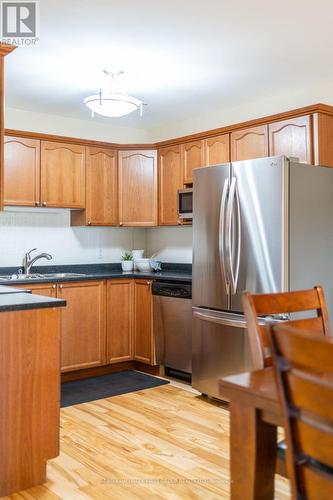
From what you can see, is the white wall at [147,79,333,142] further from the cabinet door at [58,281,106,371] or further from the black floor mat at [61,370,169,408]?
the black floor mat at [61,370,169,408]

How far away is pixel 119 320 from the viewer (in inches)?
183

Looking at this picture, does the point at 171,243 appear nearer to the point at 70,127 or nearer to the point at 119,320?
the point at 119,320

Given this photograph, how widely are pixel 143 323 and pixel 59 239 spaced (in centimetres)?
121

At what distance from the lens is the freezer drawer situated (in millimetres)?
3543

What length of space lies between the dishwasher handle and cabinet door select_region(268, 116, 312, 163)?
4.35 feet

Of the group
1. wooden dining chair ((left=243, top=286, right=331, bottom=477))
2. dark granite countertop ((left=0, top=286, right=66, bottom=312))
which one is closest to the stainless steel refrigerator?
wooden dining chair ((left=243, top=286, right=331, bottom=477))

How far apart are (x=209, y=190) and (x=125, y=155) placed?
1.49m

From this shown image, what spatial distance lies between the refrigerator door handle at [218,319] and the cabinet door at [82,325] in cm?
103

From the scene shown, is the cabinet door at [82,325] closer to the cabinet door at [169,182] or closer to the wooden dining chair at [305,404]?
the cabinet door at [169,182]

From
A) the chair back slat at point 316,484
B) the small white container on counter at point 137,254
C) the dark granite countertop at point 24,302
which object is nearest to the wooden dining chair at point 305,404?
the chair back slat at point 316,484

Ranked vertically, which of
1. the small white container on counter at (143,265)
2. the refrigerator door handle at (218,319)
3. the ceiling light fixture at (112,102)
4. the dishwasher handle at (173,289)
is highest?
the ceiling light fixture at (112,102)

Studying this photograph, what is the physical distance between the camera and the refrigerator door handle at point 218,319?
355 cm

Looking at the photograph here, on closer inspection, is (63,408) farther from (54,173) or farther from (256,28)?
(256,28)

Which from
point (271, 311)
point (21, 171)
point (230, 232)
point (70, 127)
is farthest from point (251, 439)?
point (70, 127)
